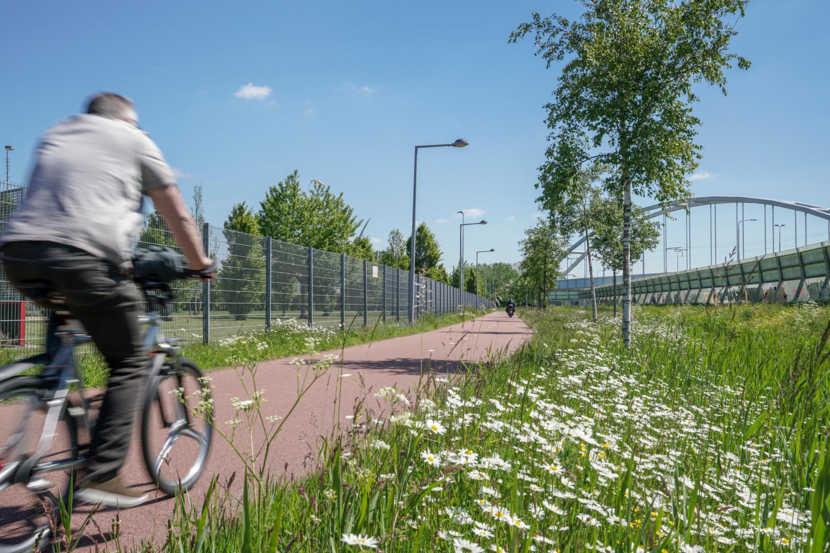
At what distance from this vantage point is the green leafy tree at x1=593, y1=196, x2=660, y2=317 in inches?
925

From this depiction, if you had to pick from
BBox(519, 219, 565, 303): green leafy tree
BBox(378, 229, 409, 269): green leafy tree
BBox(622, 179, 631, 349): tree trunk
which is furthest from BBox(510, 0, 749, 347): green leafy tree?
BBox(378, 229, 409, 269): green leafy tree

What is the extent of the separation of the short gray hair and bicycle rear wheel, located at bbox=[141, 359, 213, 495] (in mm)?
1230

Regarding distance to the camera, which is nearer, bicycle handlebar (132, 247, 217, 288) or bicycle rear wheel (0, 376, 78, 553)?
bicycle rear wheel (0, 376, 78, 553)

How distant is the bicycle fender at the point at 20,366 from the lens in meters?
2.11

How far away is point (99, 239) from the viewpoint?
2.25 m

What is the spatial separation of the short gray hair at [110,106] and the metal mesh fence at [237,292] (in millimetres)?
3780

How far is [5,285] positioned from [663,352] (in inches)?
360

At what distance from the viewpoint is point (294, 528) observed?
81.9 inches

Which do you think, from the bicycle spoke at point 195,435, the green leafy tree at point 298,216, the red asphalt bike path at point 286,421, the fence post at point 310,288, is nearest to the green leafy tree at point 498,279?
the red asphalt bike path at point 286,421

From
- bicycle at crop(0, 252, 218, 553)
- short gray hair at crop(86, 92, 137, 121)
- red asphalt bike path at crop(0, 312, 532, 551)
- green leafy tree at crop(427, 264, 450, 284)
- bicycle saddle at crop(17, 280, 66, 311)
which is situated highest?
green leafy tree at crop(427, 264, 450, 284)

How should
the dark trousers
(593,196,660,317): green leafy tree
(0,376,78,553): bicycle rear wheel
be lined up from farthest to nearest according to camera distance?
(593,196,660,317): green leafy tree, the dark trousers, (0,376,78,553): bicycle rear wheel

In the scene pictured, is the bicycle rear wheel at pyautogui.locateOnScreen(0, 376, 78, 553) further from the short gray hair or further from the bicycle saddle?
the short gray hair

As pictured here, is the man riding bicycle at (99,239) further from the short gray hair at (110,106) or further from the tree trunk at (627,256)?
the tree trunk at (627,256)

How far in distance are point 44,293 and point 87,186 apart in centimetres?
46
